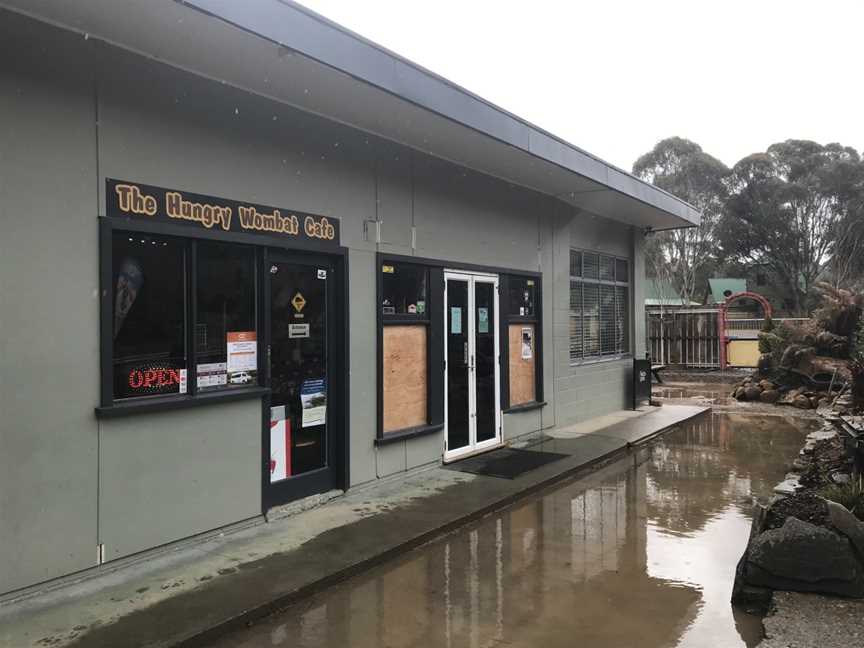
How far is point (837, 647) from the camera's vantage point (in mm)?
3549

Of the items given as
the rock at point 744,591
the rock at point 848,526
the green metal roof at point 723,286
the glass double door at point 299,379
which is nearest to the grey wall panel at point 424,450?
the glass double door at point 299,379

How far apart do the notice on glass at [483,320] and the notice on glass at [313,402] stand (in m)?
2.80

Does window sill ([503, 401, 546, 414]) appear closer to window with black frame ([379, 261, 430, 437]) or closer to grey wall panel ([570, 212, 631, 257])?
window with black frame ([379, 261, 430, 437])

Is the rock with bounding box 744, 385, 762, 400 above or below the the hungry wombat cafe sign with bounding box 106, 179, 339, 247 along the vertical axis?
below

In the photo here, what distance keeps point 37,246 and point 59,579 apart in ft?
6.88

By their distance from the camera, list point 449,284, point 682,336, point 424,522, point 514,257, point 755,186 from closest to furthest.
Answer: point 424,522 → point 449,284 → point 514,257 → point 682,336 → point 755,186

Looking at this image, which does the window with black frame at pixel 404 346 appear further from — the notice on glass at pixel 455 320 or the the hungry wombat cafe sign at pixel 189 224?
the the hungry wombat cafe sign at pixel 189 224

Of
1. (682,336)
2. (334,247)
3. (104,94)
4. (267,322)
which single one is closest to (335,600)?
(267,322)

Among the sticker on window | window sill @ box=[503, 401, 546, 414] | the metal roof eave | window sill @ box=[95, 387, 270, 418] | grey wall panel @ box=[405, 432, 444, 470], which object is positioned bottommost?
grey wall panel @ box=[405, 432, 444, 470]

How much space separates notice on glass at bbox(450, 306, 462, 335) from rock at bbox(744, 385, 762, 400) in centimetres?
954

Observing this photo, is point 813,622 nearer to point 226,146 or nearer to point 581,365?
point 226,146

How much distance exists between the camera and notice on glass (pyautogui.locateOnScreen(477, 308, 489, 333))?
28.6 feet

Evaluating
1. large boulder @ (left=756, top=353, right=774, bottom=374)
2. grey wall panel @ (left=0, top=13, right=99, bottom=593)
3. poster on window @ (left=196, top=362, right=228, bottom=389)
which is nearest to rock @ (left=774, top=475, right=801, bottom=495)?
poster on window @ (left=196, top=362, right=228, bottom=389)

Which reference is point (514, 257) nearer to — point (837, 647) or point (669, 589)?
point (669, 589)
